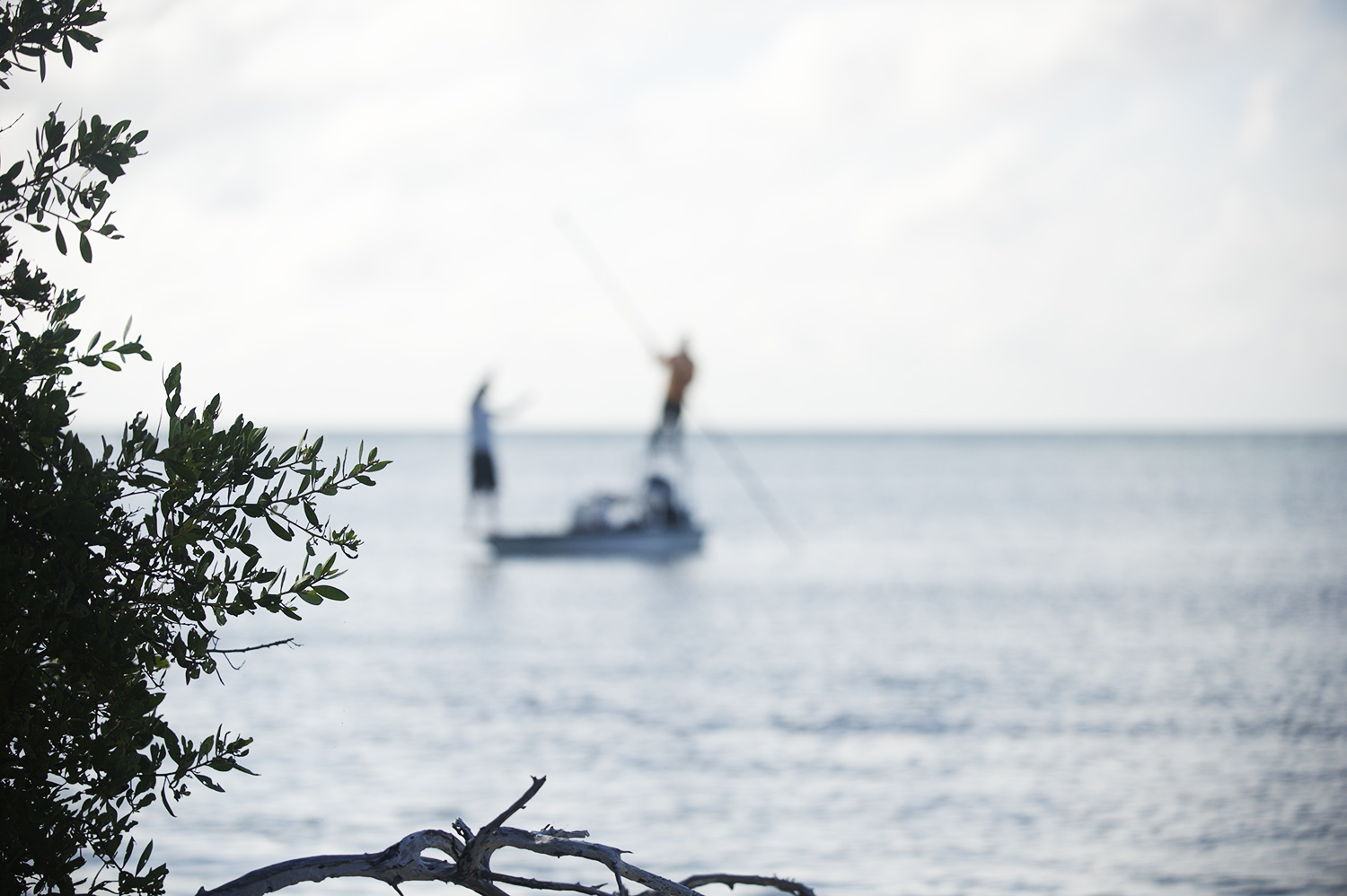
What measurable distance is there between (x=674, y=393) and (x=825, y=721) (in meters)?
13.8

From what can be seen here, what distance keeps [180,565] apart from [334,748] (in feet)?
28.0

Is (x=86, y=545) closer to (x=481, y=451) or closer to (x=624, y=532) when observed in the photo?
(x=481, y=451)

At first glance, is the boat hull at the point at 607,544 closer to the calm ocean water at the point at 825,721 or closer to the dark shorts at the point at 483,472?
the calm ocean water at the point at 825,721

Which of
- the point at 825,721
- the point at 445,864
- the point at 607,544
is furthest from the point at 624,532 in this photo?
the point at 445,864

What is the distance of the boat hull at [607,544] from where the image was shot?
1073 inches

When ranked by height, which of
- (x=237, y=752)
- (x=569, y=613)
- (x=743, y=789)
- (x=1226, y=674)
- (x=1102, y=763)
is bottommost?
(x=237, y=752)

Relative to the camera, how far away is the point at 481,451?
25.7m

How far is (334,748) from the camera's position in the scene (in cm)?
1124

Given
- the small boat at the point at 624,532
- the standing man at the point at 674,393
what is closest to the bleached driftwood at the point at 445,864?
the standing man at the point at 674,393

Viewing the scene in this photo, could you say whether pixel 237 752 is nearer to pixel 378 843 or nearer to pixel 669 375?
pixel 378 843

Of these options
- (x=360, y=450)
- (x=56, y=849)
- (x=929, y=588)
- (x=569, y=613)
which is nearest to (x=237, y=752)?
(x=56, y=849)

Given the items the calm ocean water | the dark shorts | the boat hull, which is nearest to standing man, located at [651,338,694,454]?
the boat hull

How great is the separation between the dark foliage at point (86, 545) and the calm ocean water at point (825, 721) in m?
4.36

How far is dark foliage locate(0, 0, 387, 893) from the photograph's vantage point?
117 inches
